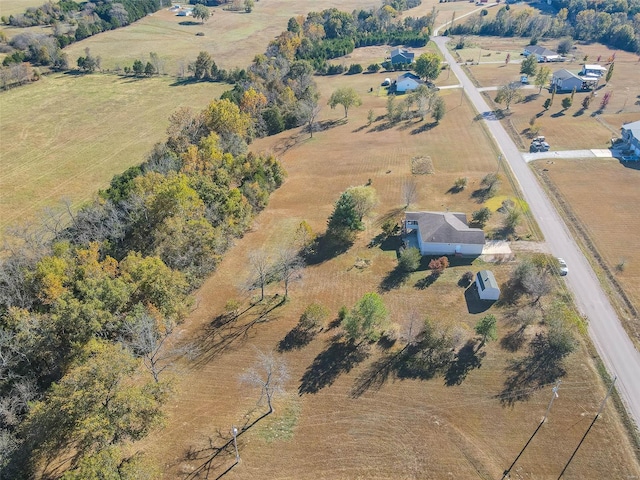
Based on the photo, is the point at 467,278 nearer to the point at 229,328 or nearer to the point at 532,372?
the point at 532,372

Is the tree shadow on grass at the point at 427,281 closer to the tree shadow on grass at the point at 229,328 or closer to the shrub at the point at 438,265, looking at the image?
the shrub at the point at 438,265

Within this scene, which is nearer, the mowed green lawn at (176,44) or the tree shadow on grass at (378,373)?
the tree shadow on grass at (378,373)

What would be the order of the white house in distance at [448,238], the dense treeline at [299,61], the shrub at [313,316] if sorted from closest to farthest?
the shrub at [313,316] → the white house in distance at [448,238] → the dense treeline at [299,61]

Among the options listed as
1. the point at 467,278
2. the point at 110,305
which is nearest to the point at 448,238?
the point at 467,278

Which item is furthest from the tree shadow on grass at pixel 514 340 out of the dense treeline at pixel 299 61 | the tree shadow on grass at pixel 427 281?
the dense treeline at pixel 299 61

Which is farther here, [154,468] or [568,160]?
[568,160]

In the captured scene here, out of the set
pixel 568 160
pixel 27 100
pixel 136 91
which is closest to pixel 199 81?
pixel 136 91

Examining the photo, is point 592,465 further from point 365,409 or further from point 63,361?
point 63,361
